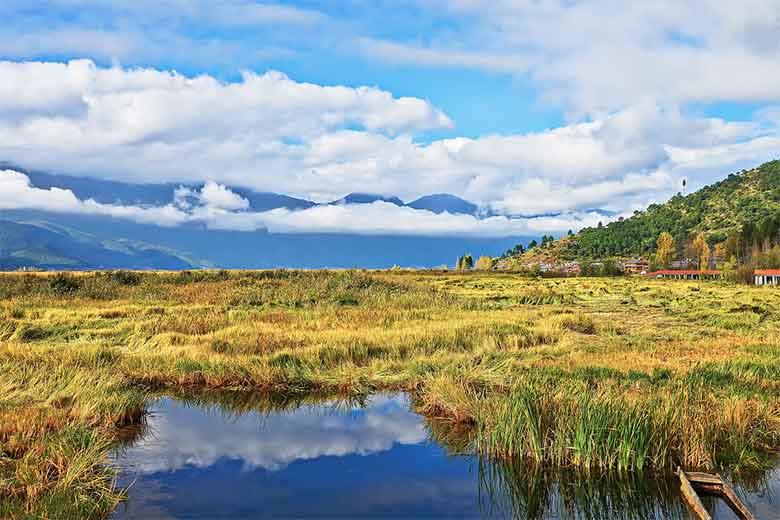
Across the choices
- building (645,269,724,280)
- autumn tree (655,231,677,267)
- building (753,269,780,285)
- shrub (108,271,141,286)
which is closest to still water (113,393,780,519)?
shrub (108,271,141,286)

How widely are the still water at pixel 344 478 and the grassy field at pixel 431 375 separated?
0.65 m

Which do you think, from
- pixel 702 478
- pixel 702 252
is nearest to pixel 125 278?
pixel 702 478

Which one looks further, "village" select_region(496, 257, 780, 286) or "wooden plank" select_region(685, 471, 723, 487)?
"village" select_region(496, 257, 780, 286)

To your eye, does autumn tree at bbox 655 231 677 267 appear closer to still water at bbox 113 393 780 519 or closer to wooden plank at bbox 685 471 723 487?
still water at bbox 113 393 780 519

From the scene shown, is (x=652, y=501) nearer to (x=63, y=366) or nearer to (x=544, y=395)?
(x=544, y=395)

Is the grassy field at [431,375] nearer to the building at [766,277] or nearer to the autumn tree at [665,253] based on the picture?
the building at [766,277]

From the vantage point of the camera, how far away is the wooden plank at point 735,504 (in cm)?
925

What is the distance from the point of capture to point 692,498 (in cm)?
980

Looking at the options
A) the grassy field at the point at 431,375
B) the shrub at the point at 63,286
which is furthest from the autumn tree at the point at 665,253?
the shrub at the point at 63,286

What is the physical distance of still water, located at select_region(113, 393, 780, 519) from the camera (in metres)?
10.3

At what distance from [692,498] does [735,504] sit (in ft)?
2.00

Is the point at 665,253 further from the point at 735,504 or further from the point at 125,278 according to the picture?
the point at 735,504

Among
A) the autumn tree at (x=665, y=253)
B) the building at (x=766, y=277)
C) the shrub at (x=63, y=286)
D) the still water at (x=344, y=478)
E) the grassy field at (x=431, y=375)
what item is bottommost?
the still water at (x=344, y=478)

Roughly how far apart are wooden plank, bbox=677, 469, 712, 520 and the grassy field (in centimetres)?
92
